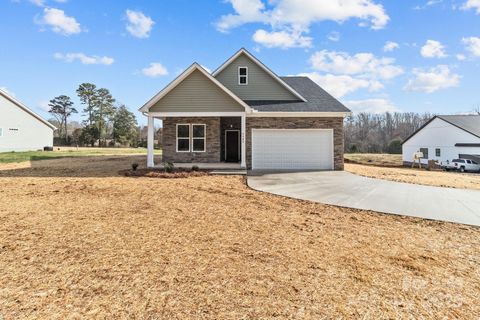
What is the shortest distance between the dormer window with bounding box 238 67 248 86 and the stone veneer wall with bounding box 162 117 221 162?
9.15ft

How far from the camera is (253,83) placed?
16.5 m

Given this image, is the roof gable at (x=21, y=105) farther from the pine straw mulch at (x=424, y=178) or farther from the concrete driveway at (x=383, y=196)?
the pine straw mulch at (x=424, y=178)

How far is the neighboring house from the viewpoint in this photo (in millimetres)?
27359

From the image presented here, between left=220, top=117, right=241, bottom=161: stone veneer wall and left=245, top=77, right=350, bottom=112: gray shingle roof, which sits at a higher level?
left=245, top=77, right=350, bottom=112: gray shingle roof

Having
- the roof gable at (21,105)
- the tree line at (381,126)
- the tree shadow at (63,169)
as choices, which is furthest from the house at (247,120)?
the tree line at (381,126)

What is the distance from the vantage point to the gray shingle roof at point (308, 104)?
14594 mm

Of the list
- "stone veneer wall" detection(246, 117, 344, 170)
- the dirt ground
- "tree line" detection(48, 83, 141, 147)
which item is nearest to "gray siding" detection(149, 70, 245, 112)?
"stone veneer wall" detection(246, 117, 344, 170)

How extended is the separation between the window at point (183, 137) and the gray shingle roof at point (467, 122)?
30.3 metres

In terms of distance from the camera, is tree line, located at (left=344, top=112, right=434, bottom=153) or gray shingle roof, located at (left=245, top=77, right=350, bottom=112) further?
tree line, located at (left=344, top=112, right=434, bottom=153)

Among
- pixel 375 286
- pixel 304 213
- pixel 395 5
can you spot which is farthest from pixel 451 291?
pixel 395 5

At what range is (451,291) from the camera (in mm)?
3068

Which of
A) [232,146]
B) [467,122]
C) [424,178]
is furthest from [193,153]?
[467,122]

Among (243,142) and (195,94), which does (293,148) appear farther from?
(195,94)

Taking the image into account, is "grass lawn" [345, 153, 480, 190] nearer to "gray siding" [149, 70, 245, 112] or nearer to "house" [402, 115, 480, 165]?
"gray siding" [149, 70, 245, 112]
